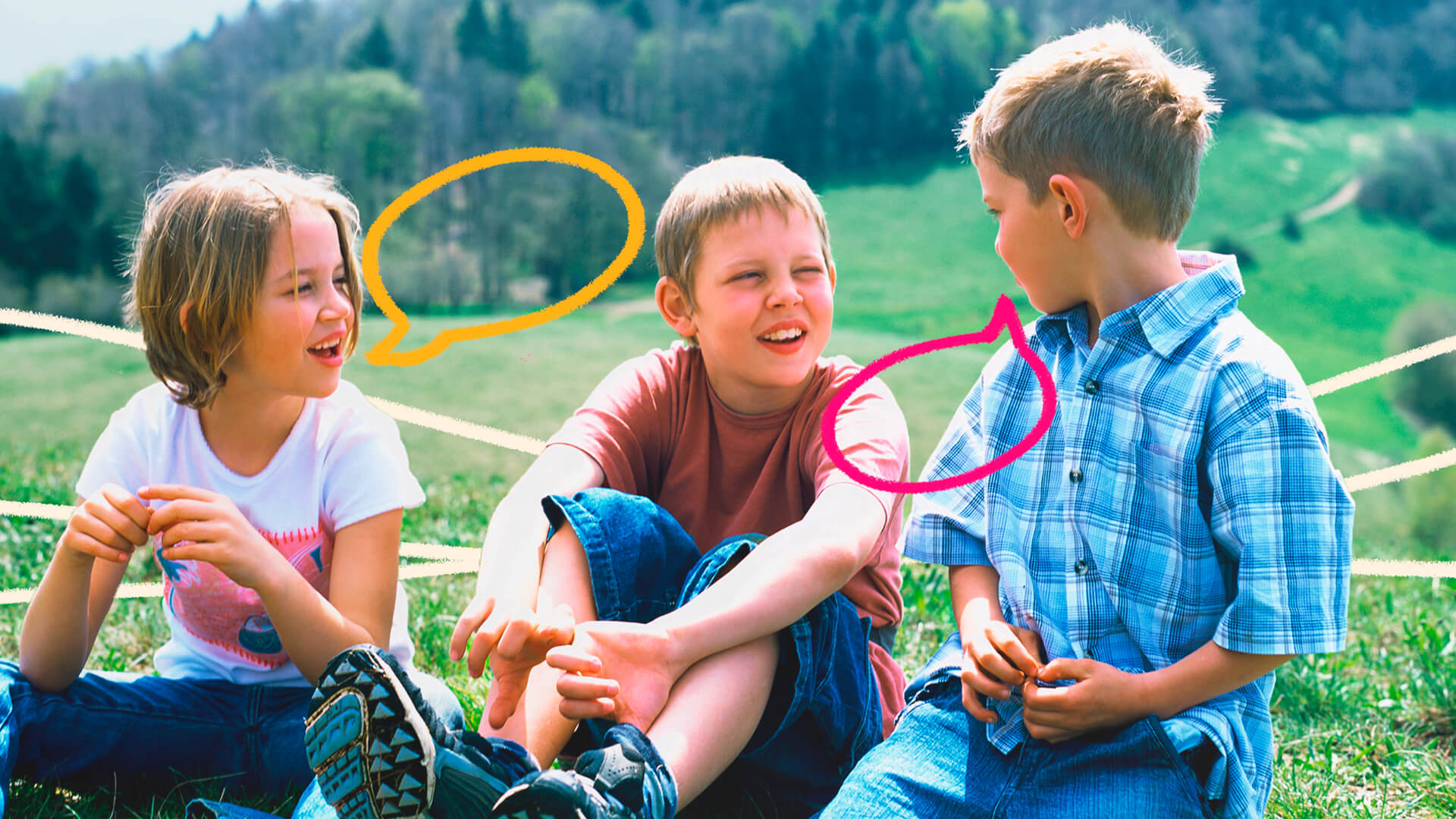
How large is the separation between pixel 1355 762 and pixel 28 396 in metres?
10.5

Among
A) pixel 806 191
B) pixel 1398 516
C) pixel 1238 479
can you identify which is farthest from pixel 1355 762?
→ pixel 1398 516

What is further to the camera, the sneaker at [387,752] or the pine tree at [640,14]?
the pine tree at [640,14]

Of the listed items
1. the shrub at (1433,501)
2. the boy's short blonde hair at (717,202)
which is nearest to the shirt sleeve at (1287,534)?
the boy's short blonde hair at (717,202)

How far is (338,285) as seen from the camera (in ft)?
7.39

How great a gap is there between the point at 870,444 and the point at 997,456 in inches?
9.1

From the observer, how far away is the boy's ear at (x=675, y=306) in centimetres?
243

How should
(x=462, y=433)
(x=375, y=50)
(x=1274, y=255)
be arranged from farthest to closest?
(x=1274, y=255) < (x=375, y=50) < (x=462, y=433)

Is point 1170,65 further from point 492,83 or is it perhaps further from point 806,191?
point 492,83

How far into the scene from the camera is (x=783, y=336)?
225 centimetres

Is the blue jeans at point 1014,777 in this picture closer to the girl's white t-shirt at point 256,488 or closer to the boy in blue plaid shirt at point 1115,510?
the boy in blue plaid shirt at point 1115,510

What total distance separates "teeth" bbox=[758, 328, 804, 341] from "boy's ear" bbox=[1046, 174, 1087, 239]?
1.82ft

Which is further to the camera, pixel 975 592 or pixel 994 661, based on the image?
pixel 975 592

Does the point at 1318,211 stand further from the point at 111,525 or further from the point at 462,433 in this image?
the point at 111,525

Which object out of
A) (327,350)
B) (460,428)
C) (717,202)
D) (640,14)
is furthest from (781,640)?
(640,14)
